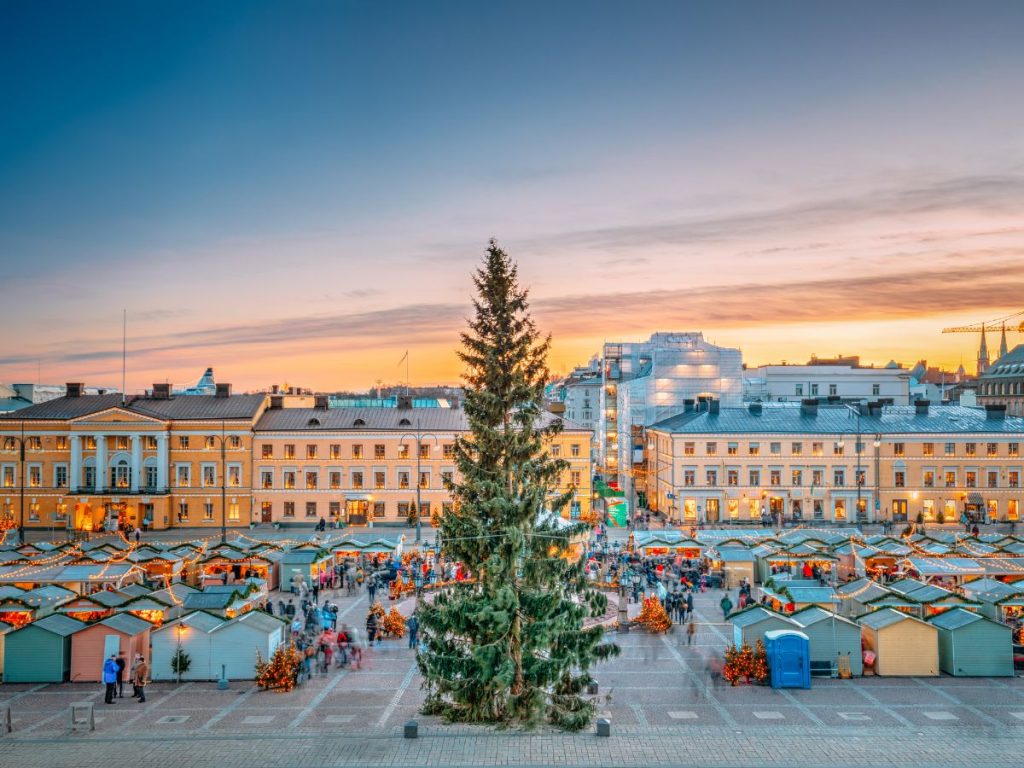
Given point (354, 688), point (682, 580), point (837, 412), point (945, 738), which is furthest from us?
point (837, 412)

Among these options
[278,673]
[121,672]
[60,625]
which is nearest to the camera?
[121,672]

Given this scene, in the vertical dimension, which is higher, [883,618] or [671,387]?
[671,387]

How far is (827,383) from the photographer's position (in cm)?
12731

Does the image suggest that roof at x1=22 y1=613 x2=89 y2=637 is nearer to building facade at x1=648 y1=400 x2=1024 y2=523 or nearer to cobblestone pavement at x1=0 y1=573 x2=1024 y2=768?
cobblestone pavement at x1=0 y1=573 x2=1024 y2=768

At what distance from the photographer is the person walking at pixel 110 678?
91.6 feet

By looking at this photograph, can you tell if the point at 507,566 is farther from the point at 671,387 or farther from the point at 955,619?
the point at 671,387

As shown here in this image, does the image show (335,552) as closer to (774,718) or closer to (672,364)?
(774,718)

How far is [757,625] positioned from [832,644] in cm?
265

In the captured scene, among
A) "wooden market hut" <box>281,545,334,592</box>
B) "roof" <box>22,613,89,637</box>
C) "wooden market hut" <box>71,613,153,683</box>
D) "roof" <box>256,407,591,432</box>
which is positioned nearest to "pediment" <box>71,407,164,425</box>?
"roof" <box>256,407,591,432</box>

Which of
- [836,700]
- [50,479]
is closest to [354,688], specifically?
[836,700]

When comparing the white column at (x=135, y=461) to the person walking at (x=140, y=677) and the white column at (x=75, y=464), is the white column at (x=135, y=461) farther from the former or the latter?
the person walking at (x=140, y=677)

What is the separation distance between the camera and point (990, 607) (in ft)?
115

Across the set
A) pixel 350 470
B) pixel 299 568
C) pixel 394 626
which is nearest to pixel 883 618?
pixel 394 626

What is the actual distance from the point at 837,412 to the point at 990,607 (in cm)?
4412
